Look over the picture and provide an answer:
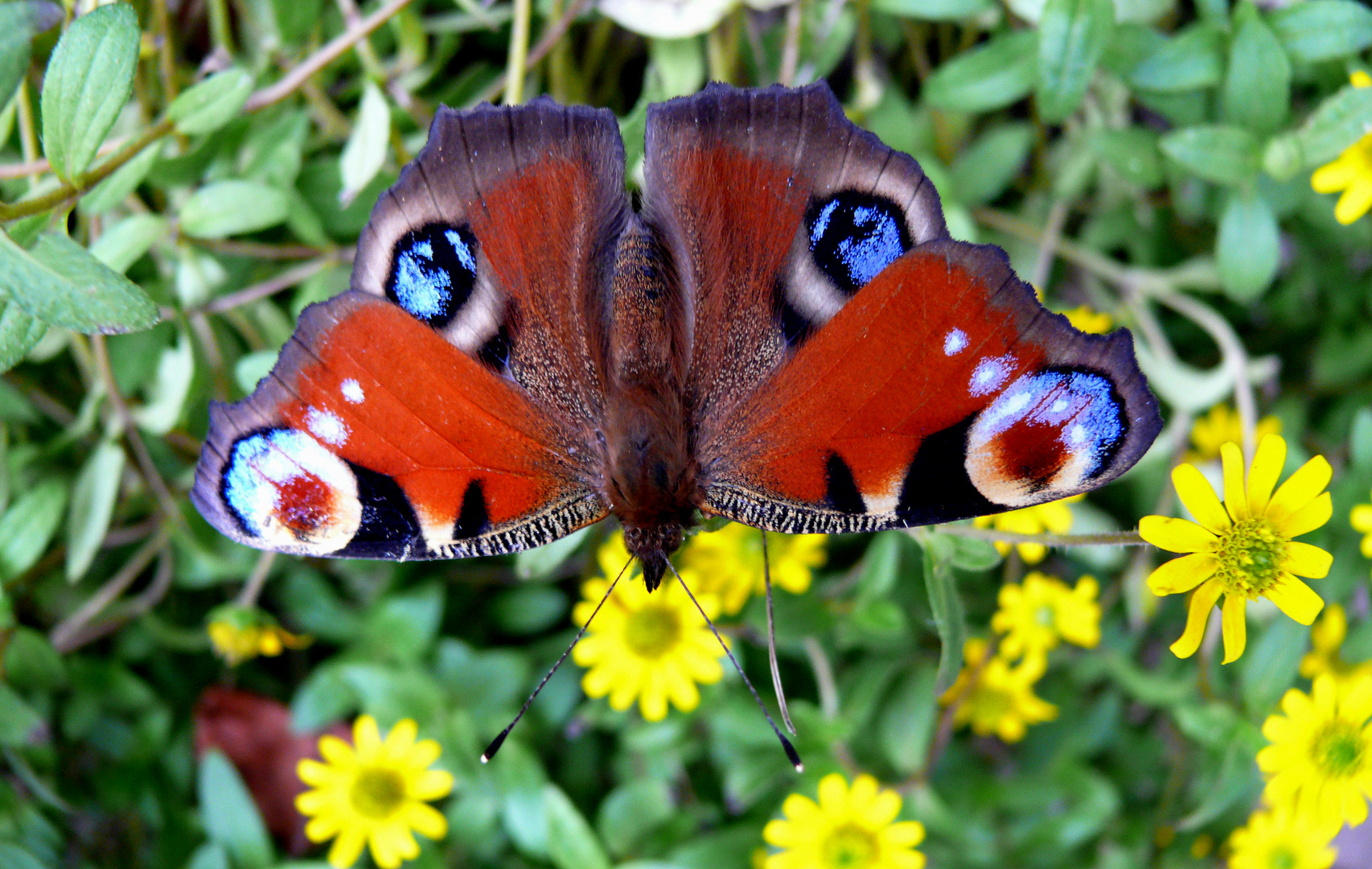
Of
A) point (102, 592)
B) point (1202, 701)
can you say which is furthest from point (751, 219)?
point (102, 592)

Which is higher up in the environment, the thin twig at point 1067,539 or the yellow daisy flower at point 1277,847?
the thin twig at point 1067,539

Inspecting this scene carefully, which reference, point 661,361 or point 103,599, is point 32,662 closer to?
point 103,599

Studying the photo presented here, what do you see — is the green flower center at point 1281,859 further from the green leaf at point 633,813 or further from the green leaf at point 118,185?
the green leaf at point 118,185

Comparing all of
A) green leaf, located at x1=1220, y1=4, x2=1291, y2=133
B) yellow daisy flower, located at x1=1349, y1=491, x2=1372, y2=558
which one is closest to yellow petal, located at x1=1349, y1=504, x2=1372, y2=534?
yellow daisy flower, located at x1=1349, y1=491, x2=1372, y2=558

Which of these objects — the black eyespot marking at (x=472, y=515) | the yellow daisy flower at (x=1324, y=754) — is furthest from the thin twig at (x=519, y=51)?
the yellow daisy flower at (x=1324, y=754)

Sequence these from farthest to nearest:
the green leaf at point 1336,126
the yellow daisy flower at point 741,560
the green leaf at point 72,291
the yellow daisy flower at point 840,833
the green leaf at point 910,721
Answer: the green leaf at point 910,721, the yellow daisy flower at point 741,560, the yellow daisy flower at point 840,833, the green leaf at point 1336,126, the green leaf at point 72,291

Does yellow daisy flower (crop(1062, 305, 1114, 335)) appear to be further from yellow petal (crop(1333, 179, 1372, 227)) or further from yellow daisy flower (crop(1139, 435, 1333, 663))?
yellow daisy flower (crop(1139, 435, 1333, 663))
